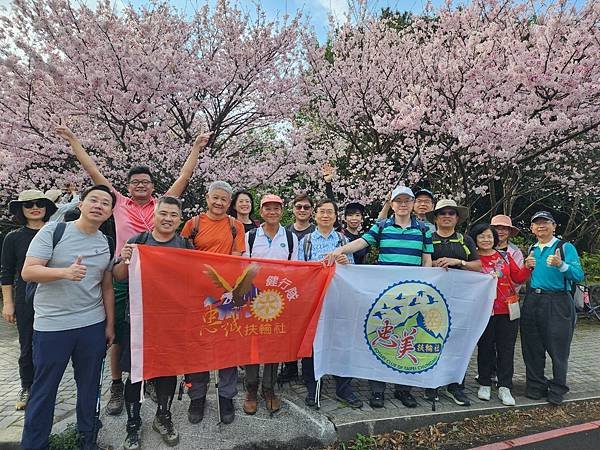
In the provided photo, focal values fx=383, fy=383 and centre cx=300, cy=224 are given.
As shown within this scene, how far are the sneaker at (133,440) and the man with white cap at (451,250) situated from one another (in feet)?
9.45

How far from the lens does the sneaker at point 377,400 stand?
3929 mm

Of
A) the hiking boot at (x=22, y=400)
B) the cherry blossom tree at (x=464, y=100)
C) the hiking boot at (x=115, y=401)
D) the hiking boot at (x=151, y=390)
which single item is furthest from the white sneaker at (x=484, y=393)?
the hiking boot at (x=22, y=400)

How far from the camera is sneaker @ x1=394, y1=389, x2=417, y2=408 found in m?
4.00

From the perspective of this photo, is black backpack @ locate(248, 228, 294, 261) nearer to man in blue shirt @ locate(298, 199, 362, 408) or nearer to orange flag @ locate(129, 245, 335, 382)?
man in blue shirt @ locate(298, 199, 362, 408)

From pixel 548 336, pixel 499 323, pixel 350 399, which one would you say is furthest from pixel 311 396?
pixel 548 336

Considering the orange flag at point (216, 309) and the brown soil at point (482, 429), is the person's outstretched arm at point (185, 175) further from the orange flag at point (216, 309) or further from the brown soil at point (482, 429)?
the brown soil at point (482, 429)

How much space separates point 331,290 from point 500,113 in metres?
5.39

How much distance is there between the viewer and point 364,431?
141 inches

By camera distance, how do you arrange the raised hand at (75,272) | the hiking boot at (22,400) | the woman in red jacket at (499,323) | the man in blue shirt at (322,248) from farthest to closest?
the woman in red jacket at (499,323) < the man in blue shirt at (322,248) < the hiking boot at (22,400) < the raised hand at (75,272)

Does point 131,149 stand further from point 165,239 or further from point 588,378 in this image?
point 588,378

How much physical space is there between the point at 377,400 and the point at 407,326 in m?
0.82

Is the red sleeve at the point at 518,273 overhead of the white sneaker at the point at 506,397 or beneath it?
overhead

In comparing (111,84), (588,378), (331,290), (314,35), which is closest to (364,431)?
(331,290)

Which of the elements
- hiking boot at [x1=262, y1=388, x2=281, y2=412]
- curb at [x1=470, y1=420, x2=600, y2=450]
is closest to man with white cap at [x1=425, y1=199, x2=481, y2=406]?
curb at [x1=470, y1=420, x2=600, y2=450]
